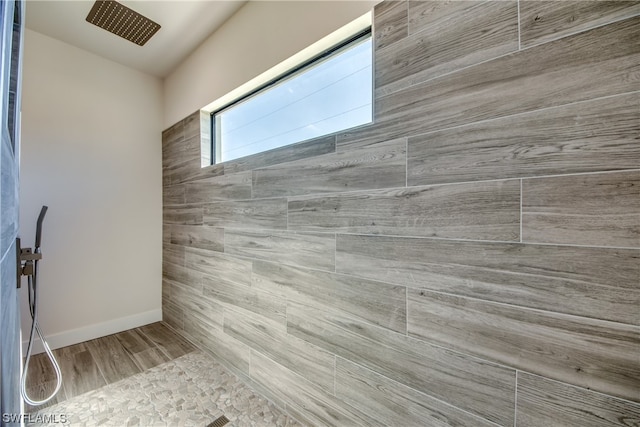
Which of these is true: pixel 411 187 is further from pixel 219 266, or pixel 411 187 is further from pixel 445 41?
pixel 219 266

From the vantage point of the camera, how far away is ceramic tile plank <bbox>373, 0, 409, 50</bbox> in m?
1.15

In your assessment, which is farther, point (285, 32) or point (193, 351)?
point (193, 351)

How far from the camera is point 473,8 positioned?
0.98 meters

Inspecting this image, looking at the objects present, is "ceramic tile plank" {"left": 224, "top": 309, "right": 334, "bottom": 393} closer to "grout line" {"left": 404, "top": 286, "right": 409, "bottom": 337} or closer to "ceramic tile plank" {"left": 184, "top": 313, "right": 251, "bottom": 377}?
"ceramic tile plank" {"left": 184, "top": 313, "right": 251, "bottom": 377}

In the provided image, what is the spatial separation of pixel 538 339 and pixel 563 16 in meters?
1.06

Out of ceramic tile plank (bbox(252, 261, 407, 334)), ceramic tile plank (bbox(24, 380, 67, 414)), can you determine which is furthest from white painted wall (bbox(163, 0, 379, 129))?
ceramic tile plank (bbox(24, 380, 67, 414))

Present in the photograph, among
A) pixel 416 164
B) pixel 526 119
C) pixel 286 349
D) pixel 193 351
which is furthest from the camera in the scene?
pixel 193 351

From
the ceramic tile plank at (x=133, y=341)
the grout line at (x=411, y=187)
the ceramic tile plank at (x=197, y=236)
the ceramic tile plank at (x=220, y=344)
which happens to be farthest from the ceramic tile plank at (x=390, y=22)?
the ceramic tile plank at (x=133, y=341)

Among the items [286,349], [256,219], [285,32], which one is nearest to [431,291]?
[286,349]

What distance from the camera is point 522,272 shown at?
87 centimetres

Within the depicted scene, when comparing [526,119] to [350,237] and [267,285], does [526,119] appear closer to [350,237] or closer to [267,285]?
[350,237]

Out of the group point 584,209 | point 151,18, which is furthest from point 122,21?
point 584,209

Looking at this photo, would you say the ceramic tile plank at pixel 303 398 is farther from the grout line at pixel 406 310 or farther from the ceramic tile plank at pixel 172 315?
the ceramic tile plank at pixel 172 315

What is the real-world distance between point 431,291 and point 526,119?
720mm
